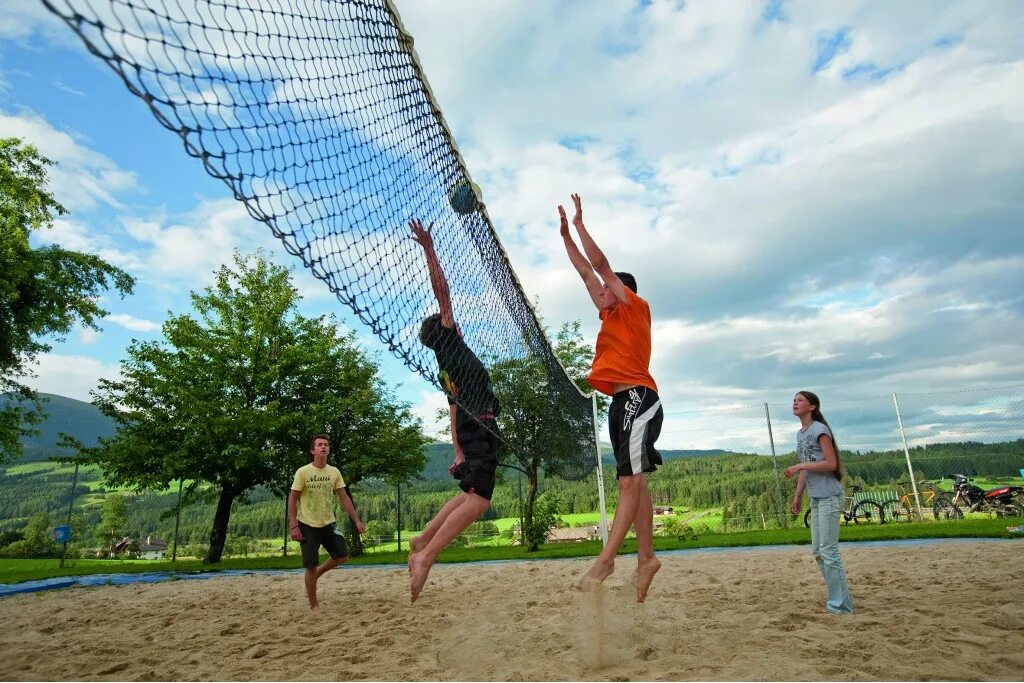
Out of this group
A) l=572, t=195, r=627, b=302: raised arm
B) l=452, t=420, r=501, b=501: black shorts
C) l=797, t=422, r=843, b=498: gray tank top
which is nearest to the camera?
l=572, t=195, r=627, b=302: raised arm

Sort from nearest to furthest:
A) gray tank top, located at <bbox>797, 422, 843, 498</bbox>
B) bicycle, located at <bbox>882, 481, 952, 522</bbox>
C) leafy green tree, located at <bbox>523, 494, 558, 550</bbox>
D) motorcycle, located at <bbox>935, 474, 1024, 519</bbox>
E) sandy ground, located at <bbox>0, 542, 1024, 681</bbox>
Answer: sandy ground, located at <bbox>0, 542, 1024, 681</bbox>, gray tank top, located at <bbox>797, 422, 843, 498</bbox>, motorcycle, located at <bbox>935, 474, 1024, 519</bbox>, bicycle, located at <bbox>882, 481, 952, 522</bbox>, leafy green tree, located at <bbox>523, 494, 558, 550</bbox>

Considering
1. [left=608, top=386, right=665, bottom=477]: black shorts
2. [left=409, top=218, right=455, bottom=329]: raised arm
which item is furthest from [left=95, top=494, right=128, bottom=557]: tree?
[left=608, top=386, right=665, bottom=477]: black shorts

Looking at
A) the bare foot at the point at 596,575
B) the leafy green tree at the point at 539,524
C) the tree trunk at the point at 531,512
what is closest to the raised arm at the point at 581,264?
the bare foot at the point at 596,575

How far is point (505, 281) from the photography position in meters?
5.10

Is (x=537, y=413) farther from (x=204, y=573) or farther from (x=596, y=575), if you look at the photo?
(x=204, y=573)

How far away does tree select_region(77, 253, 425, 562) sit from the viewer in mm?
15188

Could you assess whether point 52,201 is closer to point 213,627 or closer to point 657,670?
point 213,627

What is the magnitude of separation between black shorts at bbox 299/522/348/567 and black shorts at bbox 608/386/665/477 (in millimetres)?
3186

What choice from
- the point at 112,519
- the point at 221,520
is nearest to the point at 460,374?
the point at 221,520

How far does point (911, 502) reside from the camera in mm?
12938

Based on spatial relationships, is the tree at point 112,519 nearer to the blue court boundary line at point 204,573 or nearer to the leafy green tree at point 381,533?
the leafy green tree at point 381,533

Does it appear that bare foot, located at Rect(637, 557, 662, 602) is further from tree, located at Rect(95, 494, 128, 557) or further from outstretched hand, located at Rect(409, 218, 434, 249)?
tree, located at Rect(95, 494, 128, 557)

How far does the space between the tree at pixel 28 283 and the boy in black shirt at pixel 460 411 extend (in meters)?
17.7

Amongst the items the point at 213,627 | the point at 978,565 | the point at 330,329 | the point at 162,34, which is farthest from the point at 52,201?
the point at 978,565
